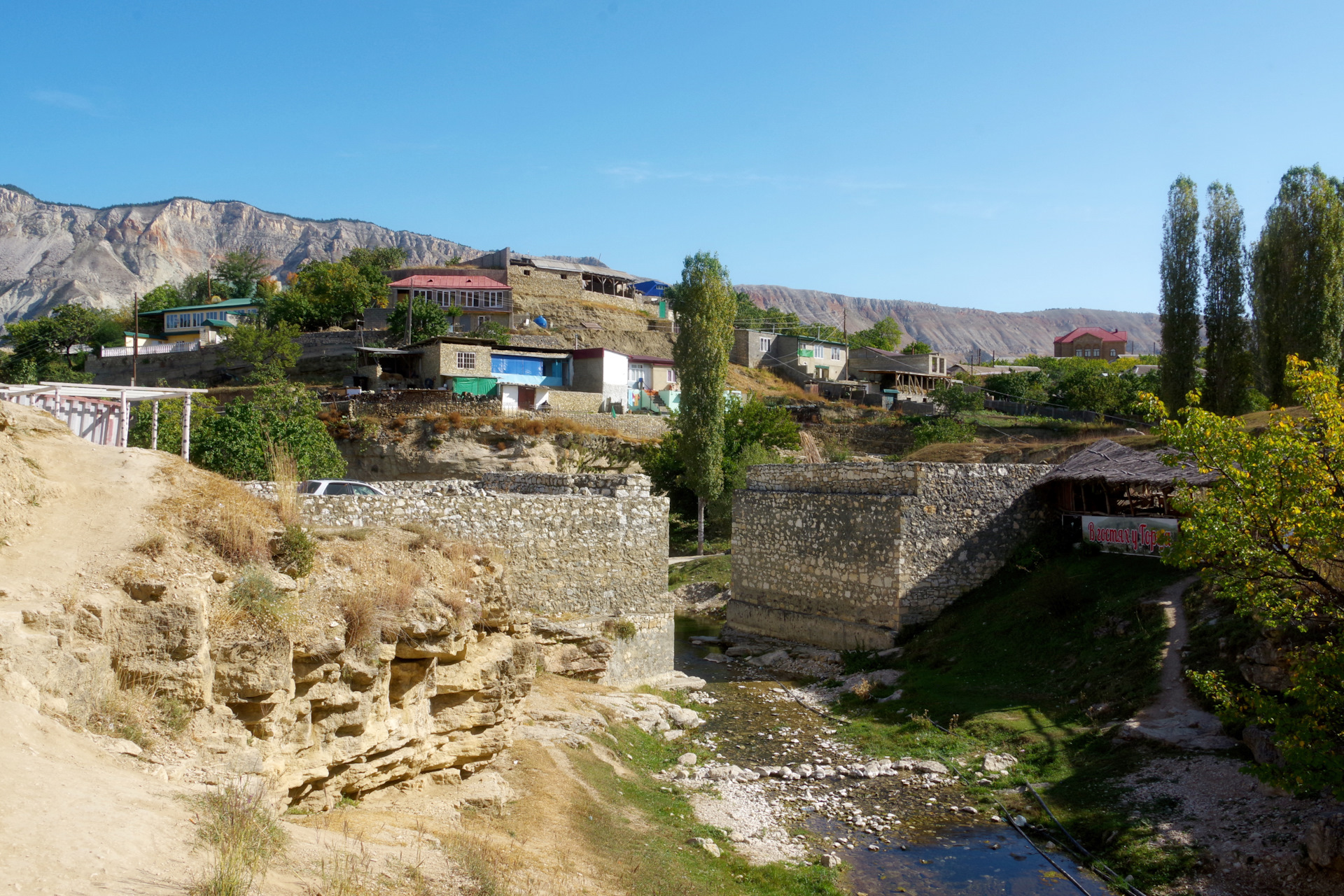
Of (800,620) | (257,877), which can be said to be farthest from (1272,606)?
(800,620)

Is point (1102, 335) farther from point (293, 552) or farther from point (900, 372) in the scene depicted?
point (293, 552)

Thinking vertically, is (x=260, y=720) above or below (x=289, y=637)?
below

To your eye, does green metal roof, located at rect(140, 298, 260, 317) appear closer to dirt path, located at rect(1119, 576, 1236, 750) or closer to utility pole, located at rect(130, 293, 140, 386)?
utility pole, located at rect(130, 293, 140, 386)

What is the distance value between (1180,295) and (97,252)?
19065cm

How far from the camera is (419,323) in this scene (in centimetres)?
5331

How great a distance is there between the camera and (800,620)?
23859 millimetres

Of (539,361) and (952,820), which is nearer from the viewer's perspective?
(952,820)

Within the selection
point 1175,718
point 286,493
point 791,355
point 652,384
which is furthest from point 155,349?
point 1175,718

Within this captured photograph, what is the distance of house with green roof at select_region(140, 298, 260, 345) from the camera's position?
206 ft

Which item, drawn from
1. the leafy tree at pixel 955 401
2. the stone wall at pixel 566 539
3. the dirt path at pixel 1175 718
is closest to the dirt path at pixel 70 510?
the stone wall at pixel 566 539

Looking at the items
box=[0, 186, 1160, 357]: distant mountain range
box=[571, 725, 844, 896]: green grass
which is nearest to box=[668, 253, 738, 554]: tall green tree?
box=[571, 725, 844, 896]: green grass

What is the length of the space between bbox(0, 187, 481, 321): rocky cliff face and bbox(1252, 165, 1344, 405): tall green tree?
144 meters

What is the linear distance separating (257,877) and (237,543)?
4070mm

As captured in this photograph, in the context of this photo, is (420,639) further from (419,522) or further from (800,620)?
(800,620)
